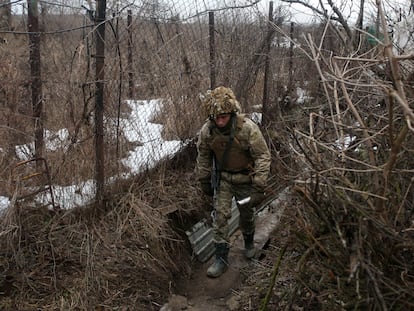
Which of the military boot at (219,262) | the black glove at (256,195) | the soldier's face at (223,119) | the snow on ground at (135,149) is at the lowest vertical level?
the military boot at (219,262)

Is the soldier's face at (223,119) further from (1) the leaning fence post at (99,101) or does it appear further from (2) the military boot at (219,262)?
(2) the military boot at (219,262)

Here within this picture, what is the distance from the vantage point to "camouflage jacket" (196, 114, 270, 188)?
4.19m

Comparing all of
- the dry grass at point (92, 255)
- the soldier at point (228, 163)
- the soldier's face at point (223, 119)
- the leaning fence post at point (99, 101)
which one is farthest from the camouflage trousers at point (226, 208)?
the leaning fence post at point (99, 101)

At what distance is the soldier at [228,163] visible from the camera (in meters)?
4.16

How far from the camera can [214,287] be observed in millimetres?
4195

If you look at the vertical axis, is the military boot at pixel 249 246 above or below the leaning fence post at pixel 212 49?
below

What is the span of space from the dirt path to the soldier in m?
0.10

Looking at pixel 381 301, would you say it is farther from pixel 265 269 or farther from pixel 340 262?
pixel 265 269

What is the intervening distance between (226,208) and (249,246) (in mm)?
585

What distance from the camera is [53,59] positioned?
447cm

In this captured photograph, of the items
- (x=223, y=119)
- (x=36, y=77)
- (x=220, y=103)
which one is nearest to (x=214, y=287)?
(x=223, y=119)

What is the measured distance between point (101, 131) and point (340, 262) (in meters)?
2.78

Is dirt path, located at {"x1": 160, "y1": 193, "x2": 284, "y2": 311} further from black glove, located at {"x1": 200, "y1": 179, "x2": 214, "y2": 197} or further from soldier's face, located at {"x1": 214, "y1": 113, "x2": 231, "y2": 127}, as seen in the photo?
soldier's face, located at {"x1": 214, "y1": 113, "x2": 231, "y2": 127}

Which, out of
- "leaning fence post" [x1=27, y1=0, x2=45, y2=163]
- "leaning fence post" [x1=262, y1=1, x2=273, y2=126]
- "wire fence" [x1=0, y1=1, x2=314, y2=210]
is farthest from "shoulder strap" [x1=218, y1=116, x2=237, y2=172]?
"leaning fence post" [x1=262, y1=1, x2=273, y2=126]
